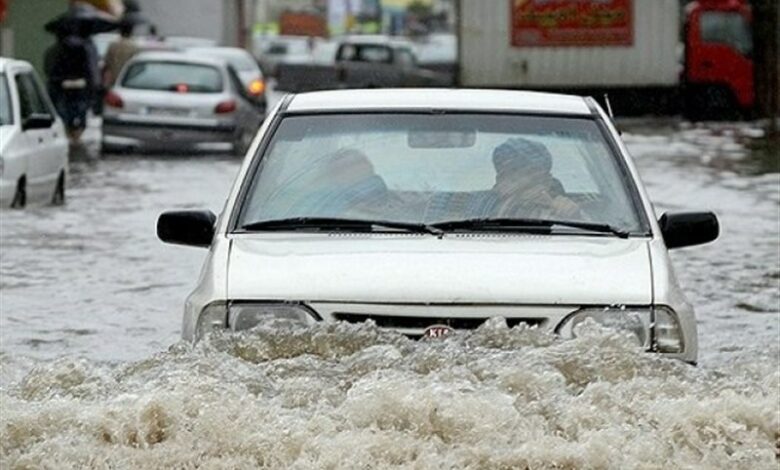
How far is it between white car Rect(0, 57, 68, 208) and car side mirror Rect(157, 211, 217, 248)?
9.60 metres

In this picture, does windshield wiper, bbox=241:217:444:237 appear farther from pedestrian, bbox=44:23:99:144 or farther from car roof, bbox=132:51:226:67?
pedestrian, bbox=44:23:99:144

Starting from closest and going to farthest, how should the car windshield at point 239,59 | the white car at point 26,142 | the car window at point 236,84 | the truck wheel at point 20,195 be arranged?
the white car at point 26,142
the truck wheel at point 20,195
the car window at point 236,84
the car windshield at point 239,59

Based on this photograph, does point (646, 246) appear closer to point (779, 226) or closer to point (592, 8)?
point (779, 226)

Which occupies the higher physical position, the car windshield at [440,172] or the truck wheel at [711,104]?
the car windshield at [440,172]

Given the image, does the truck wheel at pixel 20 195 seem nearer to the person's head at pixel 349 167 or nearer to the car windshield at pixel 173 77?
the person's head at pixel 349 167

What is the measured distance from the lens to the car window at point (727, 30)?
130 ft

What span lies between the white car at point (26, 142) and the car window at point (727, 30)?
2130 cm

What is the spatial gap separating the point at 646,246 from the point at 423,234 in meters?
0.78

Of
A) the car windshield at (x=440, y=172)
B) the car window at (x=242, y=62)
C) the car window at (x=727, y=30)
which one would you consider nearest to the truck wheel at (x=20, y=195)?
the car windshield at (x=440, y=172)

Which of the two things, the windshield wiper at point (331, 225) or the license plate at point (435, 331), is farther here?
the windshield wiper at point (331, 225)

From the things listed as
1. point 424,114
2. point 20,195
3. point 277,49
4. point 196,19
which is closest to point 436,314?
point 424,114

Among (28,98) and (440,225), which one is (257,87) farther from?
(440,225)

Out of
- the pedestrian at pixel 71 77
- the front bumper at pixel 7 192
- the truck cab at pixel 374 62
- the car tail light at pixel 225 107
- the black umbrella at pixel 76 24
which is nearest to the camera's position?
the front bumper at pixel 7 192

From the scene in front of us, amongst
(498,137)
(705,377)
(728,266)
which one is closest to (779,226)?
(728,266)
